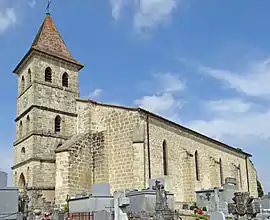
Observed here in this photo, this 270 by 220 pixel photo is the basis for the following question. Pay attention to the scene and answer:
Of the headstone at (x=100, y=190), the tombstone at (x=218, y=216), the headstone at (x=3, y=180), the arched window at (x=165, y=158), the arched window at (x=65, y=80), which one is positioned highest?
the arched window at (x=65, y=80)

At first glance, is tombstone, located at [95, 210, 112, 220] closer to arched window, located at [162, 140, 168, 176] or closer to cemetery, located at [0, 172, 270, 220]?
cemetery, located at [0, 172, 270, 220]

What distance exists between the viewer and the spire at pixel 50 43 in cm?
2789

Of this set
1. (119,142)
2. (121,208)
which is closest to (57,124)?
(119,142)

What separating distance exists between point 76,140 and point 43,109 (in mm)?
3576

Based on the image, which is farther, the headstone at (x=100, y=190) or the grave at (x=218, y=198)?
the grave at (x=218, y=198)

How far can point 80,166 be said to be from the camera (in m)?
24.1

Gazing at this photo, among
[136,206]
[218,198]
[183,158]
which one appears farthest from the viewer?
[183,158]

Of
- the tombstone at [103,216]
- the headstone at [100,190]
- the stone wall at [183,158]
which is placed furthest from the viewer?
the stone wall at [183,158]

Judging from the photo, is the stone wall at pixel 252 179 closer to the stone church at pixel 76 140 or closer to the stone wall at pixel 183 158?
the stone wall at pixel 183 158

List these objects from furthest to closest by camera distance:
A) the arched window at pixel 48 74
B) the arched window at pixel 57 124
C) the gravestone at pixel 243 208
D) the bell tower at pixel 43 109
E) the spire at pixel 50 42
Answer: the spire at pixel 50 42, the arched window at pixel 48 74, the arched window at pixel 57 124, the bell tower at pixel 43 109, the gravestone at pixel 243 208

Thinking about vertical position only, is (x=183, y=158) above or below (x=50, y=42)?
below

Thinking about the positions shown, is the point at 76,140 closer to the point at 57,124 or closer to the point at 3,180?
the point at 57,124

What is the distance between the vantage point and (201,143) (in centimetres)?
3256

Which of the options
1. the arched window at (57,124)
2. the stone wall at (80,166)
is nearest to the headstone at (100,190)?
the stone wall at (80,166)
